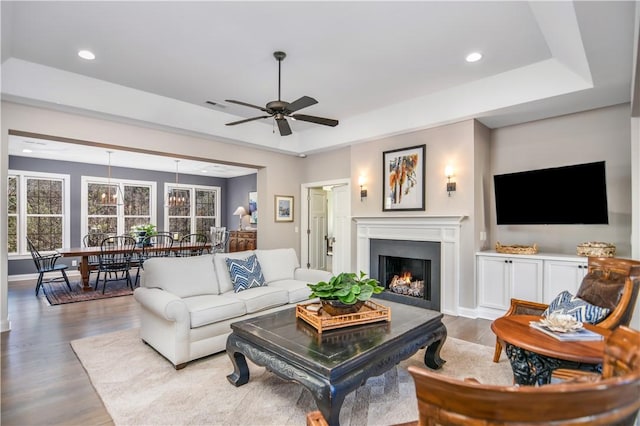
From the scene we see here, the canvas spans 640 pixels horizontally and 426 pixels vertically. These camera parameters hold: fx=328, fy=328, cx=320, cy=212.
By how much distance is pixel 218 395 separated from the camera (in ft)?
8.00

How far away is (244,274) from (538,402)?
11.3 feet

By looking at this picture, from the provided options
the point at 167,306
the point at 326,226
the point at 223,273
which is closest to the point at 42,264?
the point at 223,273

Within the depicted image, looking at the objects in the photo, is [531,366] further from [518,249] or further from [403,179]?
[403,179]

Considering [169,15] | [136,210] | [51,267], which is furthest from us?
[136,210]

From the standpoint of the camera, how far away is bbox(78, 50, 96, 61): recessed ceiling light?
3374 mm

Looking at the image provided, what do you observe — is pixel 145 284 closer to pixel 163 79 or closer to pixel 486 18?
pixel 163 79

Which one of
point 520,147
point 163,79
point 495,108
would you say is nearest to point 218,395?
point 163,79

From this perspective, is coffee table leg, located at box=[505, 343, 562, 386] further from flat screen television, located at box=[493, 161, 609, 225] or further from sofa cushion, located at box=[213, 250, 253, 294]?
sofa cushion, located at box=[213, 250, 253, 294]

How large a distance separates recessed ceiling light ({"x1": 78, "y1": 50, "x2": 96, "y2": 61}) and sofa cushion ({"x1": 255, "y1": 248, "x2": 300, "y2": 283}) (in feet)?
9.44

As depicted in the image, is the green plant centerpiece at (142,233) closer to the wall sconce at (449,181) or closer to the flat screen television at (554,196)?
the wall sconce at (449,181)

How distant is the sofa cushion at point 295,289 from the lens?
3.90 meters

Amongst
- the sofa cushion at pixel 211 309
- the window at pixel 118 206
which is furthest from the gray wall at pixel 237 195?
the sofa cushion at pixel 211 309

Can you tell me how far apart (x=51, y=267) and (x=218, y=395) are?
5.39 metres

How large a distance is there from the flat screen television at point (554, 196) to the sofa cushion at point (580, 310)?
1.71 meters
